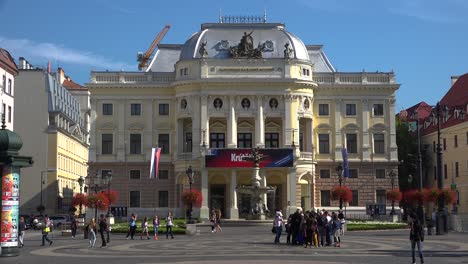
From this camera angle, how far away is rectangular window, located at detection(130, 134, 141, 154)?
3312 inches

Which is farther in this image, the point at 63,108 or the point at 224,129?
the point at 63,108

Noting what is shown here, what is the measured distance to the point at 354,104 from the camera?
8500 centimetres

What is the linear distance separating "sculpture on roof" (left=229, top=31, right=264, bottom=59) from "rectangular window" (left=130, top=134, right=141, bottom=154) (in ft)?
48.3

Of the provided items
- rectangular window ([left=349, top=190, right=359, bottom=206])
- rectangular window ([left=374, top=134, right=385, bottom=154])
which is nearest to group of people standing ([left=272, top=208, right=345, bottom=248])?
rectangular window ([left=349, top=190, right=359, bottom=206])

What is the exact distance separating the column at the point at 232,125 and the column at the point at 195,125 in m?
3.23

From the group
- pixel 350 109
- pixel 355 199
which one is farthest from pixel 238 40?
pixel 355 199

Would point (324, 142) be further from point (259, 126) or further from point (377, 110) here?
point (259, 126)

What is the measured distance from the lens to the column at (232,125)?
80438 mm

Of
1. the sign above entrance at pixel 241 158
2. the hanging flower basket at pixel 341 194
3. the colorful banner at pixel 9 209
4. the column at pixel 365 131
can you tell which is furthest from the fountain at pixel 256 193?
the colorful banner at pixel 9 209

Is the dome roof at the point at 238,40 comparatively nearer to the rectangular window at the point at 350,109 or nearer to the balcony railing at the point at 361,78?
the balcony railing at the point at 361,78

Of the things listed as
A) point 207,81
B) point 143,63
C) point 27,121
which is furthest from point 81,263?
point 143,63

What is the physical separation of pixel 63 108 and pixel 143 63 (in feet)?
62.1

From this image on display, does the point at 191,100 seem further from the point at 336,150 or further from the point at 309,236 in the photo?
the point at 309,236

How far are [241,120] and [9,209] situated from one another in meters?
54.2
